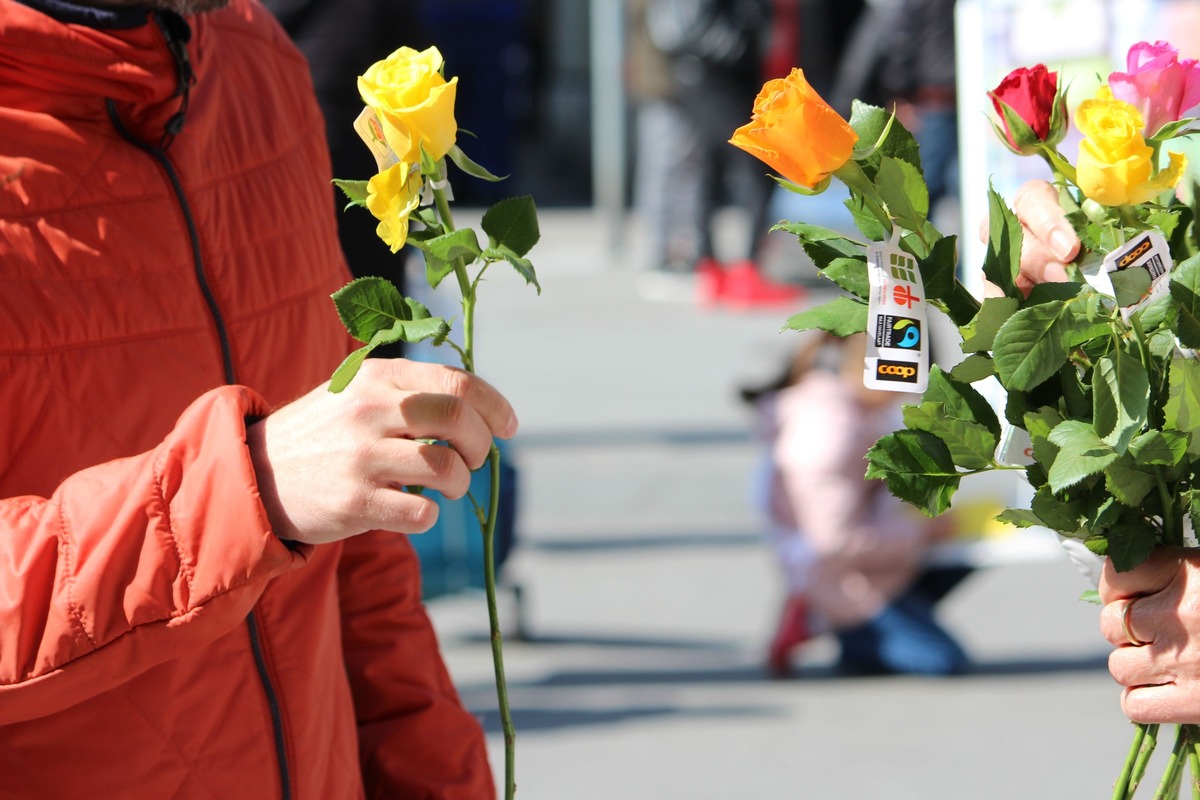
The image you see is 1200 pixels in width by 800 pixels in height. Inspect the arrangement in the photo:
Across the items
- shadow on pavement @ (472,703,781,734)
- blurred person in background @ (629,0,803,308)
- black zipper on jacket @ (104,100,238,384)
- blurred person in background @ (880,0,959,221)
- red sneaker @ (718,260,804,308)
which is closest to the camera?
black zipper on jacket @ (104,100,238,384)

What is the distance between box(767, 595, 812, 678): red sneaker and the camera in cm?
430

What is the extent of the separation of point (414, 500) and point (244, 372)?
36cm

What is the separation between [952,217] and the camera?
10.7 metres

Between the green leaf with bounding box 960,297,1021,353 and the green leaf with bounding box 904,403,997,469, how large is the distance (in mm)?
64

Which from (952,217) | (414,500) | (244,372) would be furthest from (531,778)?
(952,217)

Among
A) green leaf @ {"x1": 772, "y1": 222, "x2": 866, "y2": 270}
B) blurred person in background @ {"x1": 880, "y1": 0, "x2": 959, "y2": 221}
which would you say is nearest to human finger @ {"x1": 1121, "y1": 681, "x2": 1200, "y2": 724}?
green leaf @ {"x1": 772, "y1": 222, "x2": 866, "y2": 270}

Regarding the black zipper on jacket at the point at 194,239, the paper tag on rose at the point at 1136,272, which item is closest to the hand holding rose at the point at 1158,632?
the paper tag on rose at the point at 1136,272

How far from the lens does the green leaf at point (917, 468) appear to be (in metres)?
1.24

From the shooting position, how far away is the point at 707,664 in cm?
448

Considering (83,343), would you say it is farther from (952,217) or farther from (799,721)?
(952,217)

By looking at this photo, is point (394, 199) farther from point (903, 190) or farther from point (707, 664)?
point (707, 664)

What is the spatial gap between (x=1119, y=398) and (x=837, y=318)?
0.73 ft

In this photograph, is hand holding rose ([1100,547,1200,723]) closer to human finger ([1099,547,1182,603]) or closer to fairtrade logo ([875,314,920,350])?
human finger ([1099,547,1182,603])

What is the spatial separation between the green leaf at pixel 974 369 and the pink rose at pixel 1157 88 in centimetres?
23
